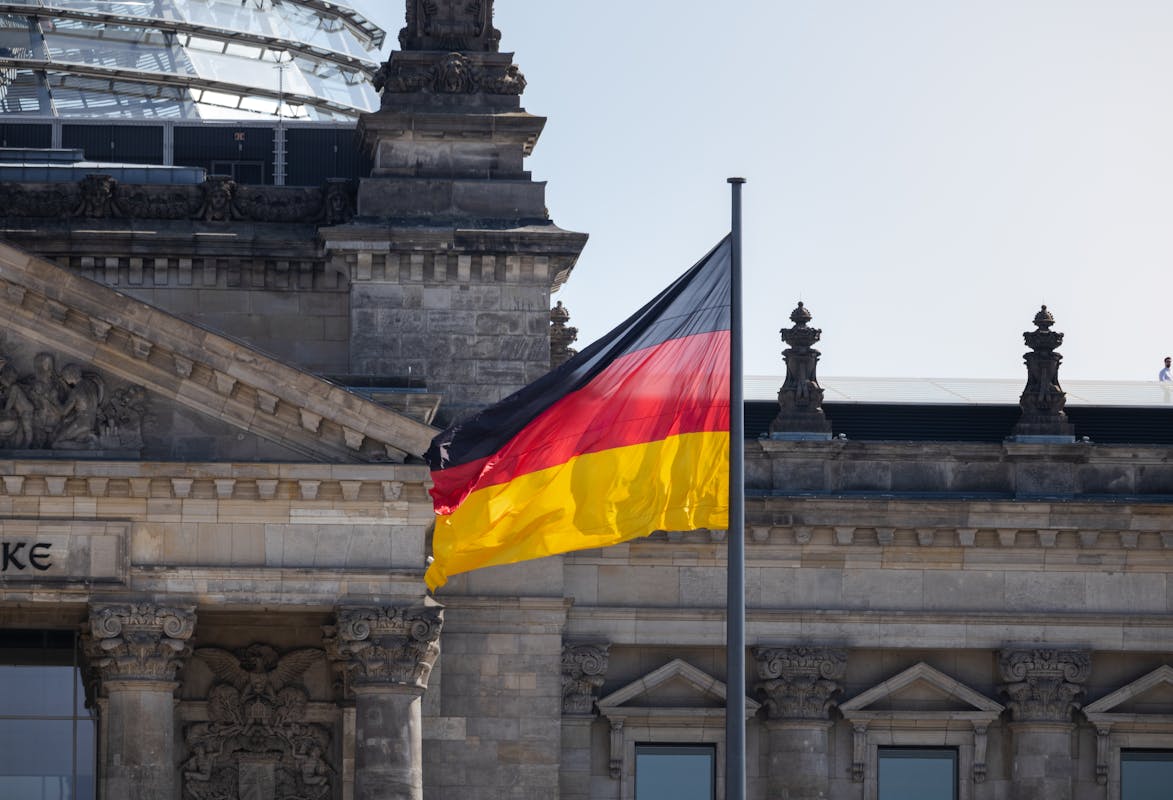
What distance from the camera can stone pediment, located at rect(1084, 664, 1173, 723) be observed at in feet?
173

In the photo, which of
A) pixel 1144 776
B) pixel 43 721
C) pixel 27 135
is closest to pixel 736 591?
pixel 43 721

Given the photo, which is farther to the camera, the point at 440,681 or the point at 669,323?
the point at 440,681

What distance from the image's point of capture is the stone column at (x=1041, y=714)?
5231 centimetres

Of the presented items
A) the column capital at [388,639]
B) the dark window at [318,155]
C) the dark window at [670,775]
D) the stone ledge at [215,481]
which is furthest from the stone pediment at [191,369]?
the dark window at [318,155]

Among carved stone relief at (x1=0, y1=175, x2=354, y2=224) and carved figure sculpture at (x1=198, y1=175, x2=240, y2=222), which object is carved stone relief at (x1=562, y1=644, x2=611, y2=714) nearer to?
carved stone relief at (x1=0, y1=175, x2=354, y2=224)

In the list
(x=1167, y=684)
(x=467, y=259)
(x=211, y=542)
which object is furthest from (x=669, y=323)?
(x=1167, y=684)

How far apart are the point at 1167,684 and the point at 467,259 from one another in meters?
15.2

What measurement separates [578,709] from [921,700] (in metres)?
6.48

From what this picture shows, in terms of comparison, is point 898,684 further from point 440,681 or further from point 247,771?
point 247,771

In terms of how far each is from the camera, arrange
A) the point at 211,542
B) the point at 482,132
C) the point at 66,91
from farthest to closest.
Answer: the point at 66,91, the point at 482,132, the point at 211,542

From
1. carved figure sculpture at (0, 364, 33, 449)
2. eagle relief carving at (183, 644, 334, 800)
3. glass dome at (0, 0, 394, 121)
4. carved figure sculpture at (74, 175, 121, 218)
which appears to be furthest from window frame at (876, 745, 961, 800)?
glass dome at (0, 0, 394, 121)

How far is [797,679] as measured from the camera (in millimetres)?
52094

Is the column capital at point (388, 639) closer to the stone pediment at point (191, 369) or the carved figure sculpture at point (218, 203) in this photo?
the stone pediment at point (191, 369)

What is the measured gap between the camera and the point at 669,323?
36.2 m
